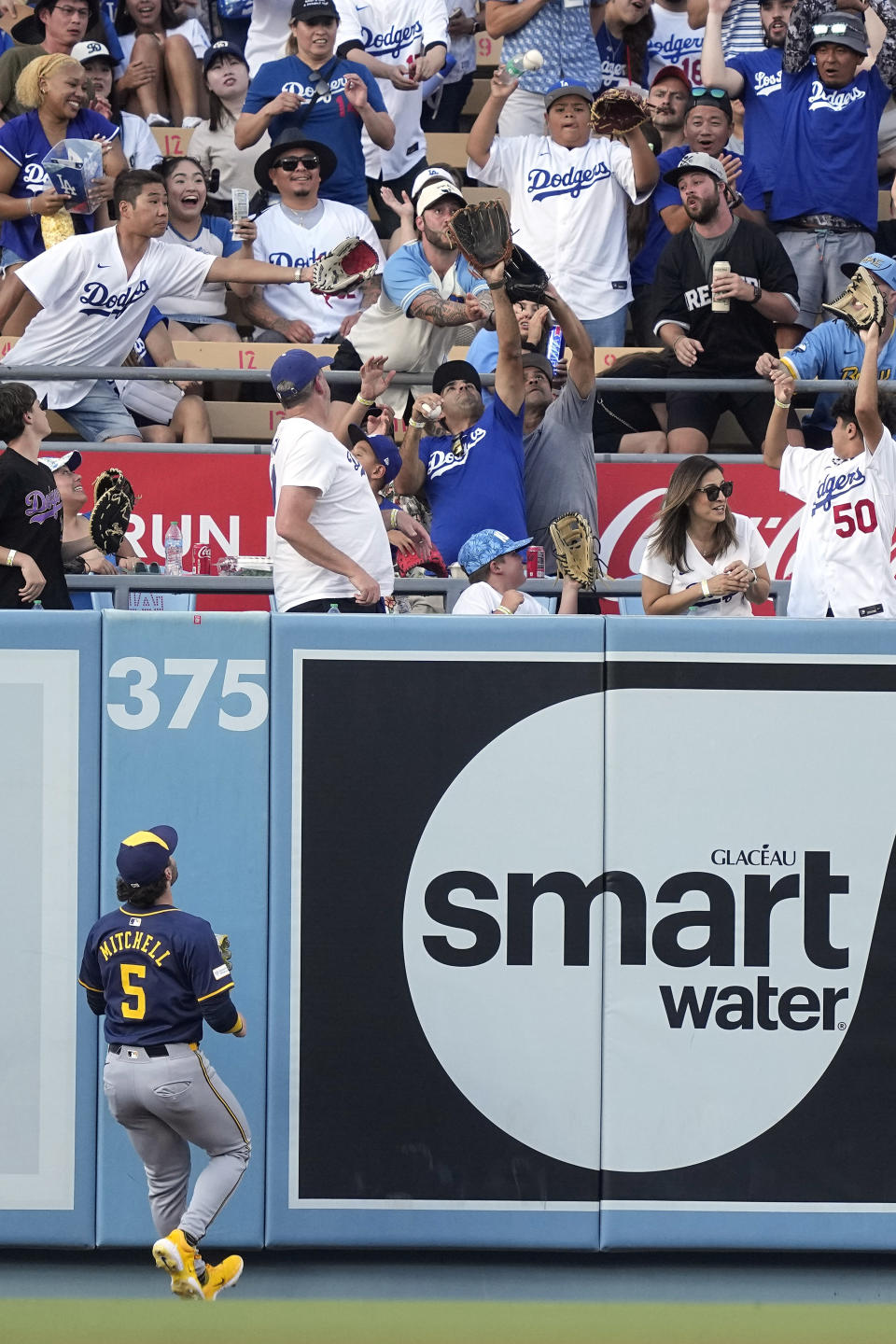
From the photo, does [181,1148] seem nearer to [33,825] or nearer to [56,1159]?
[56,1159]

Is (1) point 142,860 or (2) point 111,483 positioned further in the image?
(2) point 111,483

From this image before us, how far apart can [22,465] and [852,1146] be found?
163 inches

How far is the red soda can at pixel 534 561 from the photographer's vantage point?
8781 millimetres

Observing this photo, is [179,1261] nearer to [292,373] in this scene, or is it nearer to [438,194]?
[292,373]

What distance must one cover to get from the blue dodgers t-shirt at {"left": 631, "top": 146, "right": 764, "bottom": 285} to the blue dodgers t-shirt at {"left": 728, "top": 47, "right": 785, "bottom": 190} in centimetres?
9

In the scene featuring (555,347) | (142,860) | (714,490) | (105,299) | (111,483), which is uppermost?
(105,299)

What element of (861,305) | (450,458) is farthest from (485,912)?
(861,305)

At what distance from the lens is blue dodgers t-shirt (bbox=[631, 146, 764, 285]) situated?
1085cm

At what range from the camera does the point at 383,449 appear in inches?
332

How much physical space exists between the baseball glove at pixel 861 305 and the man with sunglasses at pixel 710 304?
4.03ft

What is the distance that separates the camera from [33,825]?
6031mm

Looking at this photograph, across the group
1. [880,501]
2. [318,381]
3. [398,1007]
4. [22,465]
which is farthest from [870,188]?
[398,1007]

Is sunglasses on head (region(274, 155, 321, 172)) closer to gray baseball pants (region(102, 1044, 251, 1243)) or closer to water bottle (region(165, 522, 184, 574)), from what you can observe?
water bottle (region(165, 522, 184, 574))

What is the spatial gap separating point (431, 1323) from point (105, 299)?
591 cm
